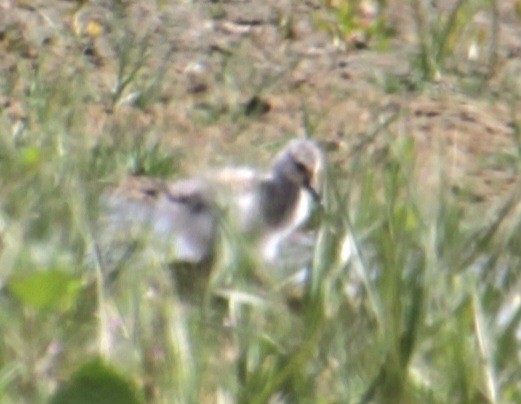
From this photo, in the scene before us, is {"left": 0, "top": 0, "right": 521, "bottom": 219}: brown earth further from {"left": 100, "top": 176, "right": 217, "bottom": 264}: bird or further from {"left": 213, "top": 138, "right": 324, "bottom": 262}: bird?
{"left": 100, "top": 176, "right": 217, "bottom": 264}: bird

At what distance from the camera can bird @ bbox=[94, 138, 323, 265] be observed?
4.27m

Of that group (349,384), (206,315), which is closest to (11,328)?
(206,315)

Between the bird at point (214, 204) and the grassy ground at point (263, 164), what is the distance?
0.43 ft

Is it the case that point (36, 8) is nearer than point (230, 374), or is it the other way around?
point (230, 374)

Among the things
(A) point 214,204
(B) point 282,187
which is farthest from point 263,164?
(A) point 214,204

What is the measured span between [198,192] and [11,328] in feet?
5.44

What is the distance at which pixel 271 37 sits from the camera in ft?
24.0

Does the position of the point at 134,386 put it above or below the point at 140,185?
above

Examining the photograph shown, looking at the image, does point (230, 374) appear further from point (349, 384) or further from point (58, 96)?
point (58, 96)

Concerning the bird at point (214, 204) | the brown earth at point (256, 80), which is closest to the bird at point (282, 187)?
the bird at point (214, 204)

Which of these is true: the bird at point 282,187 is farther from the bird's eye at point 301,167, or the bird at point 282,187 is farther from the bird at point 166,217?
the bird at point 166,217

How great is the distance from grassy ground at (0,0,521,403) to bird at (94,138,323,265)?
0.43 ft

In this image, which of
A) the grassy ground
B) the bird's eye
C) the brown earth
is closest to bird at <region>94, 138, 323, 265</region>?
the bird's eye

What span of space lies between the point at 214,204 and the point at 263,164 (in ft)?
6.11
